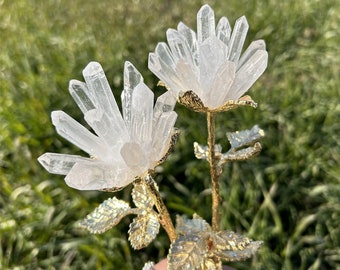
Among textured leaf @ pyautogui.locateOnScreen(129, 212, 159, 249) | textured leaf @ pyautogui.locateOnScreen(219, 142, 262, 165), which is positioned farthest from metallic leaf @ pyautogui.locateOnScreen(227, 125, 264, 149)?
textured leaf @ pyautogui.locateOnScreen(129, 212, 159, 249)

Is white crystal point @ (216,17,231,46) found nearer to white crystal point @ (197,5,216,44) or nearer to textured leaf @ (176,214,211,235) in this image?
white crystal point @ (197,5,216,44)

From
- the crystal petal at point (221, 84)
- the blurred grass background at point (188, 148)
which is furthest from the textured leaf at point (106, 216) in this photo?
the blurred grass background at point (188, 148)

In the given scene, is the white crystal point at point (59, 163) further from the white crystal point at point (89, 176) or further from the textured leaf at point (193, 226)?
the textured leaf at point (193, 226)

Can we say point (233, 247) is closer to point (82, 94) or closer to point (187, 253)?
point (187, 253)

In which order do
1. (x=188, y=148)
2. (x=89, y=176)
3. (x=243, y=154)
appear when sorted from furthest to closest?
(x=188, y=148)
(x=243, y=154)
(x=89, y=176)

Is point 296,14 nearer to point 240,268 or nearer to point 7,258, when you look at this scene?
point 240,268

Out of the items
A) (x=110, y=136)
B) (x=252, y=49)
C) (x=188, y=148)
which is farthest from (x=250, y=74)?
(x=188, y=148)

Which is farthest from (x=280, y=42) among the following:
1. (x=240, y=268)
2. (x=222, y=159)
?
(x=222, y=159)
